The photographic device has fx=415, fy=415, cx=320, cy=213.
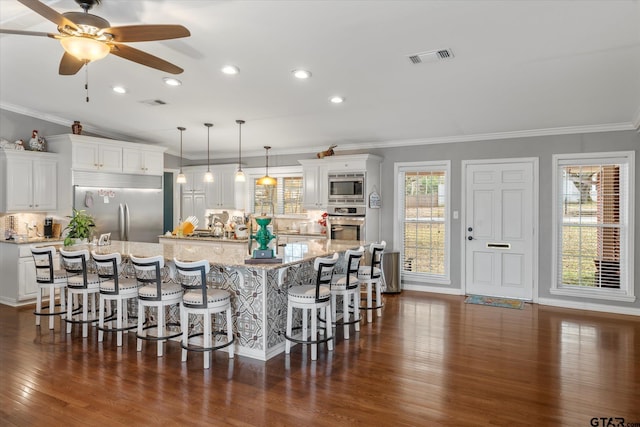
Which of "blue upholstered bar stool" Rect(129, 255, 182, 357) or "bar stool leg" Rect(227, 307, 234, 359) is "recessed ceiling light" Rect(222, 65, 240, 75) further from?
"bar stool leg" Rect(227, 307, 234, 359)

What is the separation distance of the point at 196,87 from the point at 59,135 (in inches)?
123

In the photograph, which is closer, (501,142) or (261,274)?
(261,274)

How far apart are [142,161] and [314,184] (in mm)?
3165

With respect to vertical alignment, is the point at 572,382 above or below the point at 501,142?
below

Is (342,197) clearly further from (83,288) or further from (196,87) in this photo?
(83,288)

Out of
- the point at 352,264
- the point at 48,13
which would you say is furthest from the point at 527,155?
the point at 48,13

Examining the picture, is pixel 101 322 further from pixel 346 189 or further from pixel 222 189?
pixel 222 189

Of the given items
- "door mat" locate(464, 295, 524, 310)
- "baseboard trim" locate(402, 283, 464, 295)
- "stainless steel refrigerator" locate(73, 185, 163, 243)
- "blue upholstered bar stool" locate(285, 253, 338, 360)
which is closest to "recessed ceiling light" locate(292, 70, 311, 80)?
"blue upholstered bar stool" locate(285, 253, 338, 360)

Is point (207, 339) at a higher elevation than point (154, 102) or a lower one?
lower

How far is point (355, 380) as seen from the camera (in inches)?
134

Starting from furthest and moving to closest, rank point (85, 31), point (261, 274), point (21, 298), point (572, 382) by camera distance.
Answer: point (21, 298) → point (261, 274) → point (572, 382) → point (85, 31)

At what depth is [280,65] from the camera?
418 cm

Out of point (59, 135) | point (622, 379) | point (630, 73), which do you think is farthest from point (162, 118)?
point (622, 379)

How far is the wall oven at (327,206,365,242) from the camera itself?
6.90 meters
